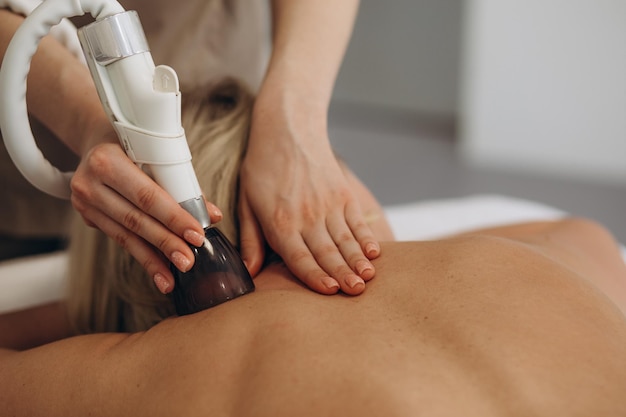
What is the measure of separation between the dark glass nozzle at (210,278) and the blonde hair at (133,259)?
174 mm

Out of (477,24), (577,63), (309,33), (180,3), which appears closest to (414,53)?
(477,24)

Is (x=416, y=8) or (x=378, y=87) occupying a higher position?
(x=416, y=8)

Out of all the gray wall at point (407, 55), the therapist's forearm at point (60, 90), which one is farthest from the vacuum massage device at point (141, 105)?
the gray wall at point (407, 55)

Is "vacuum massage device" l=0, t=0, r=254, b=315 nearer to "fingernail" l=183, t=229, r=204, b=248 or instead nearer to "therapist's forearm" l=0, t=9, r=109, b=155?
"fingernail" l=183, t=229, r=204, b=248

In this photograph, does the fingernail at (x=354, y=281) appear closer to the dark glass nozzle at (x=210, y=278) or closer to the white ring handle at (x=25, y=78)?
the dark glass nozzle at (x=210, y=278)

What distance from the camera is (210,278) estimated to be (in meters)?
0.91

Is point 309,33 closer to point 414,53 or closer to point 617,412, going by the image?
point 617,412

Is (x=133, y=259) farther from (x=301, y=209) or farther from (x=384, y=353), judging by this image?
(x=384, y=353)

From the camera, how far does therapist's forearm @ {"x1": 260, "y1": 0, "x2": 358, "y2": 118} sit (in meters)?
1.15

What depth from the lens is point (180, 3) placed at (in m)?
1.57

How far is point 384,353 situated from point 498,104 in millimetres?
3204

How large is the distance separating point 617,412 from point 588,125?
301 centimetres

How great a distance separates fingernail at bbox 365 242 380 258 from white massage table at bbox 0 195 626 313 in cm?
77

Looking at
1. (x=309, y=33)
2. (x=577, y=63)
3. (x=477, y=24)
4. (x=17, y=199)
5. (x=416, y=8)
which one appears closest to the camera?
(x=309, y=33)
